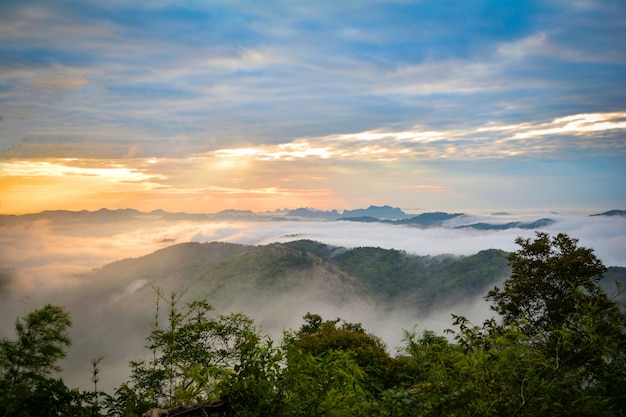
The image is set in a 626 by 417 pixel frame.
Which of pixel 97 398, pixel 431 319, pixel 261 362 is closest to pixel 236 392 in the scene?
pixel 261 362

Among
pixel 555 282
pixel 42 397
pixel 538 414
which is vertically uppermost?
pixel 538 414

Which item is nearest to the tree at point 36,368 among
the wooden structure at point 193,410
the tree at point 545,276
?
the wooden structure at point 193,410

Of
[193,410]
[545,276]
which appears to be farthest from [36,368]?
[545,276]

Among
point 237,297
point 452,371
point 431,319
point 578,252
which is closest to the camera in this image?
point 452,371

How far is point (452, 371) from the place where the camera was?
3.17m

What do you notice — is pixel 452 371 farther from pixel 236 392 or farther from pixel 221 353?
pixel 221 353

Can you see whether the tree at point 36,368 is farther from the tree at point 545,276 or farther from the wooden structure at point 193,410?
the tree at point 545,276

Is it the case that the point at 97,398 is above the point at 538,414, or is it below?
below

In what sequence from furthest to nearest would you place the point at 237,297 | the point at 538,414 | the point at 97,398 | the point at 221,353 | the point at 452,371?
the point at 237,297, the point at 221,353, the point at 97,398, the point at 452,371, the point at 538,414

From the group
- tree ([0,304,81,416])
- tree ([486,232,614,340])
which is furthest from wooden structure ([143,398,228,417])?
tree ([486,232,614,340])

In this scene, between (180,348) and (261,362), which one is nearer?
(261,362)

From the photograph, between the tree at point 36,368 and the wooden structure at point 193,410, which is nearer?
the wooden structure at point 193,410

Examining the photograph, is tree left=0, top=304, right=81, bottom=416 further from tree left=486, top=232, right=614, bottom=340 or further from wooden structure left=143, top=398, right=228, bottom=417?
tree left=486, top=232, right=614, bottom=340

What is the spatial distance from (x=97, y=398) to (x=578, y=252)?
2171cm
